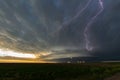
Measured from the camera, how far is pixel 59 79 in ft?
124

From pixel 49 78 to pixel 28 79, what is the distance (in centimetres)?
335

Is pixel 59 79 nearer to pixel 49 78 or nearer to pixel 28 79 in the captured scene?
pixel 49 78

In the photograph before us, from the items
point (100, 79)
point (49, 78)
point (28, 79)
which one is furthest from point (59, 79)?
point (100, 79)

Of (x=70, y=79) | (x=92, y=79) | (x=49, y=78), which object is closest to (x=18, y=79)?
(x=49, y=78)

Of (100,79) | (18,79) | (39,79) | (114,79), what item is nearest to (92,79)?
(100,79)

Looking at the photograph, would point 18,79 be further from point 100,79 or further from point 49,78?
point 100,79

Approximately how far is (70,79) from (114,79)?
22.1ft

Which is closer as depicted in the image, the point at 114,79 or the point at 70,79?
the point at 114,79

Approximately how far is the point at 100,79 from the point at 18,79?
13251mm

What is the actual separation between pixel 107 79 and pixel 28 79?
12.5 metres

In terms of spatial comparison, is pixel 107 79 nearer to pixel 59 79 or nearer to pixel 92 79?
pixel 92 79

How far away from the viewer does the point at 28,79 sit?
125ft

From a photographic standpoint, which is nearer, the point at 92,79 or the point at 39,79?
the point at 92,79

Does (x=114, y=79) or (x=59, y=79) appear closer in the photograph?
(x=114, y=79)
